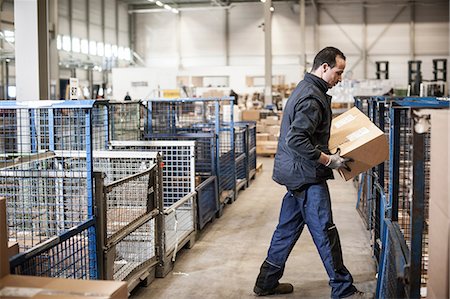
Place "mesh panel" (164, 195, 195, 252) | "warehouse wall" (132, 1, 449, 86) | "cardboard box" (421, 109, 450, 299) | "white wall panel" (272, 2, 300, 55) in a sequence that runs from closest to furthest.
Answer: "cardboard box" (421, 109, 450, 299) < "mesh panel" (164, 195, 195, 252) < "warehouse wall" (132, 1, 449, 86) < "white wall panel" (272, 2, 300, 55)

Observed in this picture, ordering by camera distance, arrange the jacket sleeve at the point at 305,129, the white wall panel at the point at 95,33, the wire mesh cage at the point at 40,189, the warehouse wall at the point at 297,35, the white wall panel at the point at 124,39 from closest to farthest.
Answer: the jacket sleeve at the point at 305,129 → the wire mesh cage at the point at 40,189 → the white wall panel at the point at 95,33 → the warehouse wall at the point at 297,35 → the white wall panel at the point at 124,39

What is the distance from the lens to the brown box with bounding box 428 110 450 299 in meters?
2.21

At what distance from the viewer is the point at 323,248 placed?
389 centimetres

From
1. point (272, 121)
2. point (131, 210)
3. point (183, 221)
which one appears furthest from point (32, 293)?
point (272, 121)

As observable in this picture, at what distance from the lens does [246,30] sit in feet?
88.3

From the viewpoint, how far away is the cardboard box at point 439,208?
2.21 metres

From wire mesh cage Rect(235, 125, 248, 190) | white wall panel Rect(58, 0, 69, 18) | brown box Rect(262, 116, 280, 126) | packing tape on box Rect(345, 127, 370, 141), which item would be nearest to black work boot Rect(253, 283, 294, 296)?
packing tape on box Rect(345, 127, 370, 141)

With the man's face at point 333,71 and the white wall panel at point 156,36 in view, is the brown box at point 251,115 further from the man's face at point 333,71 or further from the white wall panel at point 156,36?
the white wall panel at point 156,36

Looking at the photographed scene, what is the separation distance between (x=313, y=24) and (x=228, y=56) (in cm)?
432

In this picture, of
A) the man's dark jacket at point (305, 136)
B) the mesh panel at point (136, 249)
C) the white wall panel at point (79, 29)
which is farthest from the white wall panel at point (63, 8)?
the man's dark jacket at point (305, 136)

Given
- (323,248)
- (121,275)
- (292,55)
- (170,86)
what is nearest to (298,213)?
→ (323,248)

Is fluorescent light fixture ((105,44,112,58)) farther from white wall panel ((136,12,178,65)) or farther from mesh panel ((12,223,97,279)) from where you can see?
mesh panel ((12,223,97,279))

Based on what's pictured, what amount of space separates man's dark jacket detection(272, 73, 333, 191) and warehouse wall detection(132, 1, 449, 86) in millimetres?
20558

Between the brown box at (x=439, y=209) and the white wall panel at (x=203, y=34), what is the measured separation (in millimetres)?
25274
